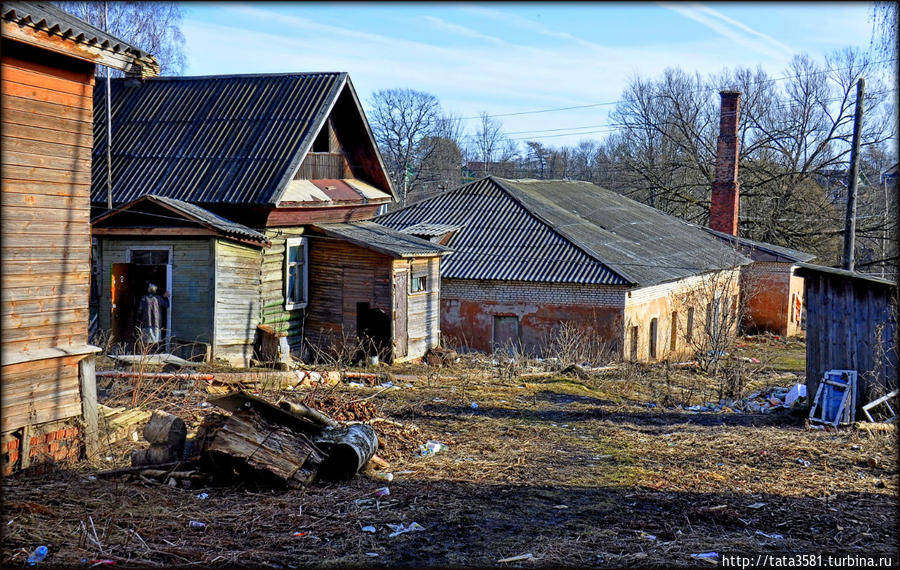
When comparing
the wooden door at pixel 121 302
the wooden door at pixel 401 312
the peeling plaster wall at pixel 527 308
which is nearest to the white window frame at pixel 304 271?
the wooden door at pixel 401 312

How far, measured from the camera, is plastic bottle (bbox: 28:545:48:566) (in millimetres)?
5601

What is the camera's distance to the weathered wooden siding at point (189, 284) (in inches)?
595

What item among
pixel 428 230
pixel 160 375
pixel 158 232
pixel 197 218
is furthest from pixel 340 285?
pixel 160 375

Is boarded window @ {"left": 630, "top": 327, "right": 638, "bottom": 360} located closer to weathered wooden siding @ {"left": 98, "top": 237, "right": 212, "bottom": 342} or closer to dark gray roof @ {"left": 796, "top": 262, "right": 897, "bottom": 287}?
dark gray roof @ {"left": 796, "top": 262, "right": 897, "bottom": 287}

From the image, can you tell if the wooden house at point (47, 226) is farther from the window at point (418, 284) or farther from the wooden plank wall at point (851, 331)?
the wooden plank wall at point (851, 331)

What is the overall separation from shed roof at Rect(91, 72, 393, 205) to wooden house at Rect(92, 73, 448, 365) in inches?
1.3

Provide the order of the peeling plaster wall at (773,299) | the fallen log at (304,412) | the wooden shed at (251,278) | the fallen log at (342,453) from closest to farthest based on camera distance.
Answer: the fallen log at (342,453) → the fallen log at (304,412) → the wooden shed at (251,278) → the peeling plaster wall at (773,299)

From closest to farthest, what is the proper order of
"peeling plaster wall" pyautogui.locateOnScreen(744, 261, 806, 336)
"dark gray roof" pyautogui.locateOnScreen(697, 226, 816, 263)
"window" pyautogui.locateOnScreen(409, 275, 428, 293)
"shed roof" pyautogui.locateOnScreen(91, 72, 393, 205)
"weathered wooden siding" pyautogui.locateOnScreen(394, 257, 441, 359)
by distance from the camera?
1. "shed roof" pyautogui.locateOnScreen(91, 72, 393, 205)
2. "weathered wooden siding" pyautogui.locateOnScreen(394, 257, 441, 359)
3. "window" pyautogui.locateOnScreen(409, 275, 428, 293)
4. "dark gray roof" pyautogui.locateOnScreen(697, 226, 816, 263)
5. "peeling plaster wall" pyautogui.locateOnScreen(744, 261, 806, 336)

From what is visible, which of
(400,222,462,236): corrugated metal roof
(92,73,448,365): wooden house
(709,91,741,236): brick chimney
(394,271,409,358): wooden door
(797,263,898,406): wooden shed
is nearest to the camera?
(797,263,898,406): wooden shed

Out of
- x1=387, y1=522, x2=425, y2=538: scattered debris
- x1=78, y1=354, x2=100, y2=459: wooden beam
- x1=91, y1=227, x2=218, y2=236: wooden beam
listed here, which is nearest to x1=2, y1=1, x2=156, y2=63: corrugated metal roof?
x1=78, y1=354, x2=100, y2=459: wooden beam

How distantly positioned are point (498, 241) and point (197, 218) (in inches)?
441

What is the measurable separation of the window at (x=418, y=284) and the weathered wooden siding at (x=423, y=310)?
0.07 meters

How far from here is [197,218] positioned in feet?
48.3

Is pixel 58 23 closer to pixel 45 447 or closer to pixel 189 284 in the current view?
pixel 45 447
